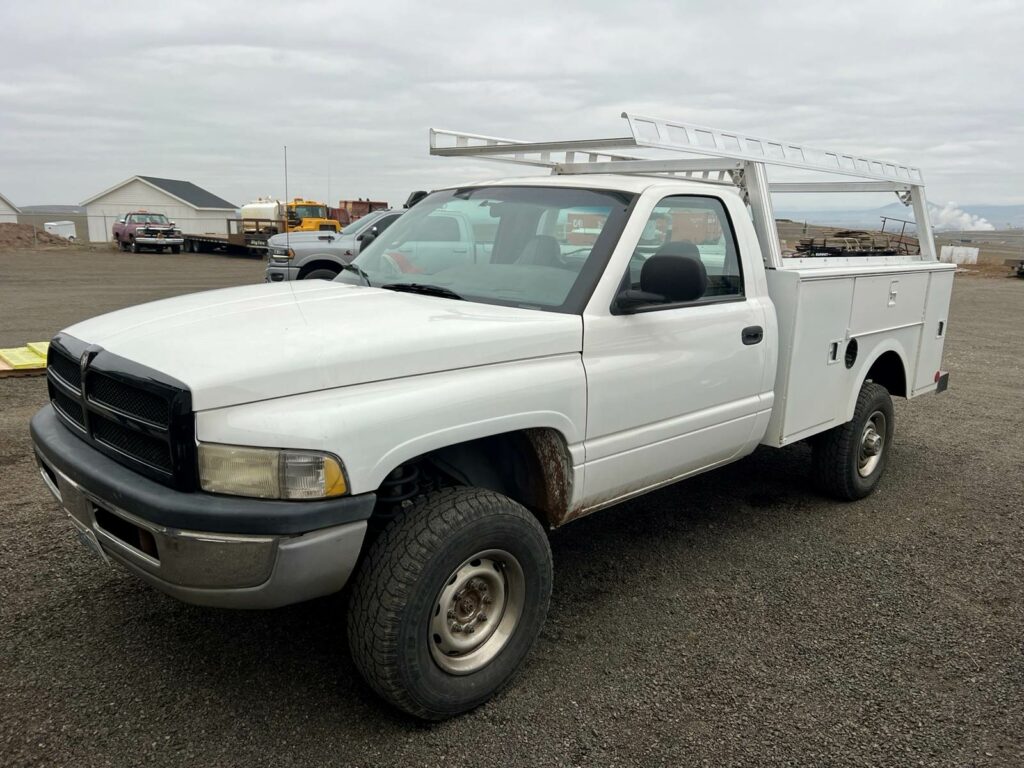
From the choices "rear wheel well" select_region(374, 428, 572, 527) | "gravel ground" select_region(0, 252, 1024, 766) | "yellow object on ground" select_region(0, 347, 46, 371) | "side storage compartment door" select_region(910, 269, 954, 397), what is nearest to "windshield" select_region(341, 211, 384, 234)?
"yellow object on ground" select_region(0, 347, 46, 371)

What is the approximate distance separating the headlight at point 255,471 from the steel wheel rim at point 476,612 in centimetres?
69

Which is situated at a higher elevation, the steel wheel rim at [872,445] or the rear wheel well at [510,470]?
the rear wheel well at [510,470]

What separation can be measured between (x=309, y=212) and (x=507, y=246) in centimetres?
3487

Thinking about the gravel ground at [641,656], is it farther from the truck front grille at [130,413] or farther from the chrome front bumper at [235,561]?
the truck front grille at [130,413]

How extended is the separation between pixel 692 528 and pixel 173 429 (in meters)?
3.26

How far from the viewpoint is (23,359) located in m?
7.96

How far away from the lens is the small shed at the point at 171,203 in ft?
187

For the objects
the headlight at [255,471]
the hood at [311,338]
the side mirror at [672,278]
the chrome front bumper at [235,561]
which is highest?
the side mirror at [672,278]

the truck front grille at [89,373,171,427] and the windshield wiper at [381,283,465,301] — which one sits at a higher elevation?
the windshield wiper at [381,283,465,301]

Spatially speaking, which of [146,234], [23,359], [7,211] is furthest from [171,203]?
[23,359]

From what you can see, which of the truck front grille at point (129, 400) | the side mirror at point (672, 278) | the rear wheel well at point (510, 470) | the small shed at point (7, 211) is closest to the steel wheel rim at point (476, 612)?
the rear wheel well at point (510, 470)

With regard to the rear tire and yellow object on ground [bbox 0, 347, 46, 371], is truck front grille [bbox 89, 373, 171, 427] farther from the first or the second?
yellow object on ground [bbox 0, 347, 46, 371]

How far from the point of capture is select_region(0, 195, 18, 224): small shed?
47.1 metres

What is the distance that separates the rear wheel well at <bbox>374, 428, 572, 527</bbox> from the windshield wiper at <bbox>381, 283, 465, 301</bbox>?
0.67 meters
